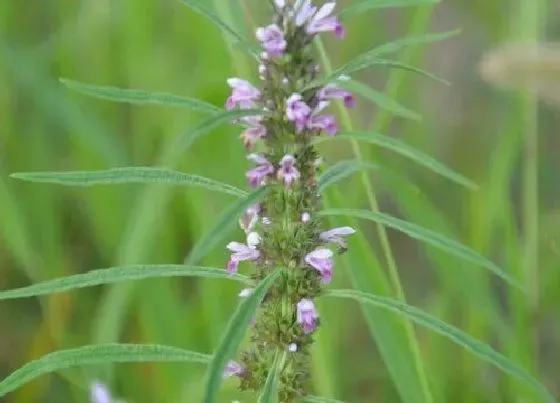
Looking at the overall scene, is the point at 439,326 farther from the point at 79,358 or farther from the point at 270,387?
the point at 79,358

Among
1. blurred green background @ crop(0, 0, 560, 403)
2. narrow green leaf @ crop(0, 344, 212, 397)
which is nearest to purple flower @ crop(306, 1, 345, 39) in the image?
narrow green leaf @ crop(0, 344, 212, 397)

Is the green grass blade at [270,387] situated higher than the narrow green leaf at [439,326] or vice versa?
the narrow green leaf at [439,326]

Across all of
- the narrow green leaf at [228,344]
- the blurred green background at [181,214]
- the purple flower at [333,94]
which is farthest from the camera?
the blurred green background at [181,214]

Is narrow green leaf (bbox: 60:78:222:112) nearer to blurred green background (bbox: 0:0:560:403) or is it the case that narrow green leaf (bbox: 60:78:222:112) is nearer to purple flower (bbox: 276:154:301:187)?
purple flower (bbox: 276:154:301:187)

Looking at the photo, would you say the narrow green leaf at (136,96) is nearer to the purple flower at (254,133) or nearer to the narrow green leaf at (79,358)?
the purple flower at (254,133)

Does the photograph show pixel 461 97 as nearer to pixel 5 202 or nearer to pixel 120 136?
pixel 120 136

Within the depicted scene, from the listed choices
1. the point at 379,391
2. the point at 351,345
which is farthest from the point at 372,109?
the point at 379,391

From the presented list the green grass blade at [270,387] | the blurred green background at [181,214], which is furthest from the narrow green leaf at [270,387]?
the blurred green background at [181,214]
